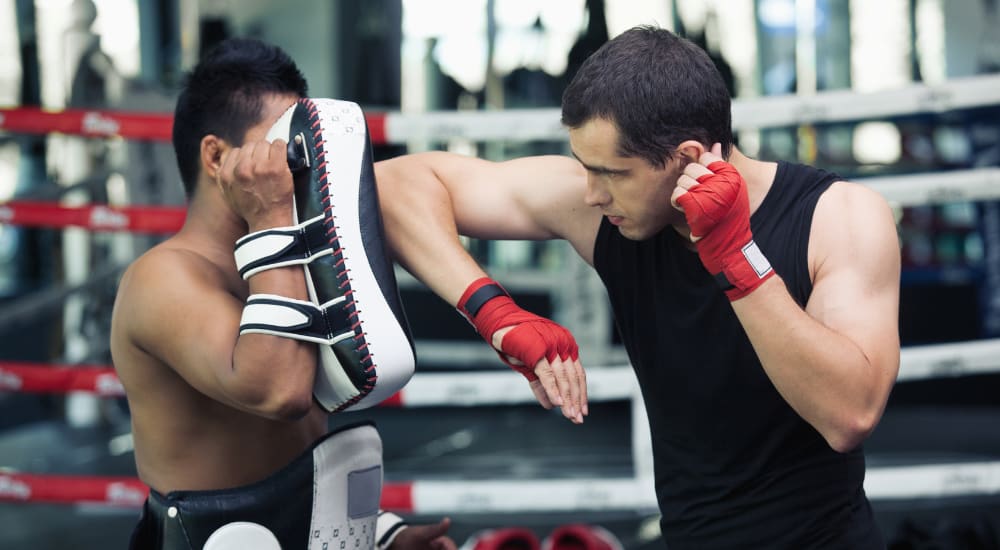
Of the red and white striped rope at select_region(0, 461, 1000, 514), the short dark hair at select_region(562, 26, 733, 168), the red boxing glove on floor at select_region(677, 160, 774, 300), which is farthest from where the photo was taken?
the red and white striped rope at select_region(0, 461, 1000, 514)

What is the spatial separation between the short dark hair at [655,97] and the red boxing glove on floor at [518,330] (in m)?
0.28

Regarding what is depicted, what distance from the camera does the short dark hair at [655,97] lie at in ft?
4.75

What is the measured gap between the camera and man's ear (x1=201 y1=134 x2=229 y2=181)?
1.72 meters

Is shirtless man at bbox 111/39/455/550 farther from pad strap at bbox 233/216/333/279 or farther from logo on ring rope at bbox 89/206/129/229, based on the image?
logo on ring rope at bbox 89/206/129/229

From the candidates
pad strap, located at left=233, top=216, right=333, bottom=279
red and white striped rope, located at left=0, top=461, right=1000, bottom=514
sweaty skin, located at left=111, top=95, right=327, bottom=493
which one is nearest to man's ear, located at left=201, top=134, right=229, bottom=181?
sweaty skin, located at left=111, top=95, right=327, bottom=493

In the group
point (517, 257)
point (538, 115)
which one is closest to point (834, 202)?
point (538, 115)

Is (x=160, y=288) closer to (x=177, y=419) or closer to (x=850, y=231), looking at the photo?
(x=177, y=419)

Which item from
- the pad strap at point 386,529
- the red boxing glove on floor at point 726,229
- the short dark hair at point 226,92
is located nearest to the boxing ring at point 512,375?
the pad strap at point 386,529

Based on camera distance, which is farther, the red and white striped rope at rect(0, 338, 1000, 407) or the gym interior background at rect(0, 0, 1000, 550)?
the gym interior background at rect(0, 0, 1000, 550)

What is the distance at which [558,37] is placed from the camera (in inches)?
256

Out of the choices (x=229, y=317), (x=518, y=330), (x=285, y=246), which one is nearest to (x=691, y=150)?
(x=518, y=330)

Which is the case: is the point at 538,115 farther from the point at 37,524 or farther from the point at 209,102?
the point at 37,524

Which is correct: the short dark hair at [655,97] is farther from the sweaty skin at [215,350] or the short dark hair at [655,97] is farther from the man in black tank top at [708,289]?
the sweaty skin at [215,350]

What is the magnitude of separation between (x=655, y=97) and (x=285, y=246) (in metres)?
0.59
